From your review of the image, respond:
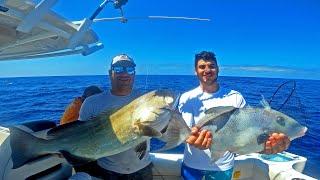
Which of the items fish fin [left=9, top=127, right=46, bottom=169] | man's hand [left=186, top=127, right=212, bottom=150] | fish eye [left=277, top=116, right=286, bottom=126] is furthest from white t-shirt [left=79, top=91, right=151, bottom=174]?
fish eye [left=277, top=116, right=286, bottom=126]

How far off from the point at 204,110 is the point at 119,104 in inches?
32.0

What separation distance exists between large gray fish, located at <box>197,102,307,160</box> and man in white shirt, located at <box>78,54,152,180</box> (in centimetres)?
76

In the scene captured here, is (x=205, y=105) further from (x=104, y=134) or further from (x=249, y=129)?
(x=104, y=134)

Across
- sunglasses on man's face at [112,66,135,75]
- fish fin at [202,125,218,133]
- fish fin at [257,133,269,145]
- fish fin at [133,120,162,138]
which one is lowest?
fish fin at [257,133,269,145]

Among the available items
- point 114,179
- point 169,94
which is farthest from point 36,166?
point 169,94

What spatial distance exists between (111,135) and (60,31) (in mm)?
1447

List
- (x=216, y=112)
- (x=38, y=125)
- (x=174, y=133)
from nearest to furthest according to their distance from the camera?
(x=174, y=133)
(x=216, y=112)
(x=38, y=125)

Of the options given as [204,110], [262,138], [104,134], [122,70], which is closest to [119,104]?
[122,70]

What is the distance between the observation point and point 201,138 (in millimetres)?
2883

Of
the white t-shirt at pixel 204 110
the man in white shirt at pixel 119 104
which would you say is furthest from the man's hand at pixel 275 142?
the man in white shirt at pixel 119 104

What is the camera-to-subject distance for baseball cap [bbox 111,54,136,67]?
3.43 metres

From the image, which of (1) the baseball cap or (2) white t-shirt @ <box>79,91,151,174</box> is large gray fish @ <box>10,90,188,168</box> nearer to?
(2) white t-shirt @ <box>79,91,151,174</box>

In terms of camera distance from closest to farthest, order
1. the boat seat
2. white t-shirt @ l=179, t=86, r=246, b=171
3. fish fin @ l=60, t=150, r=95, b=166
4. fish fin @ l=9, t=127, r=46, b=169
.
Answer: fish fin @ l=9, t=127, r=46, b=169 < fish fin @ l=60, t=150, r=95, b=166 < the boat seat < white t-shirt @ l=179, t=86, r=246, b=171

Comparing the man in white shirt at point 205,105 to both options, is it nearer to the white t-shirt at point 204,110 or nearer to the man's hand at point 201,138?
the white t-shirt at point 204,110
